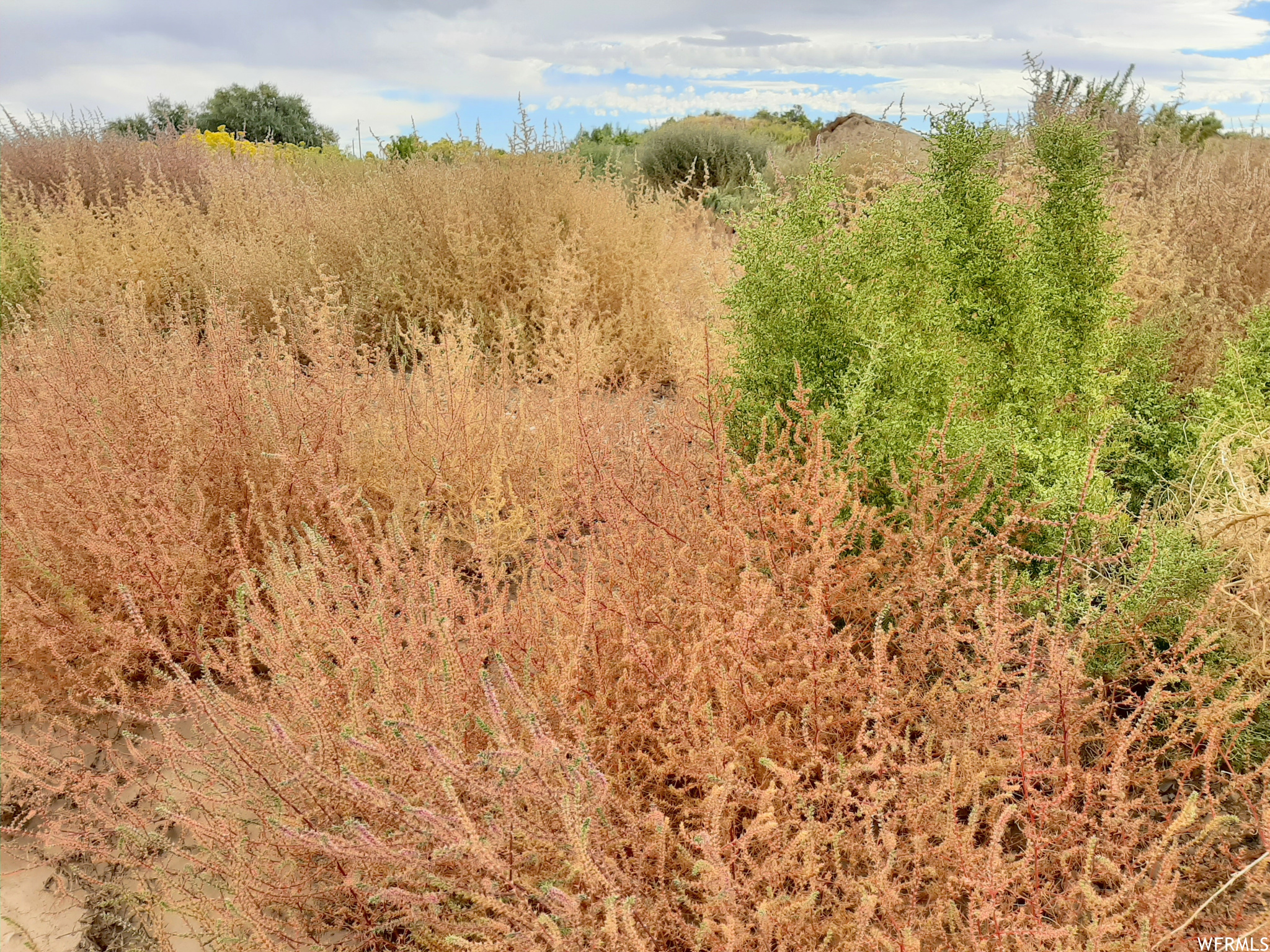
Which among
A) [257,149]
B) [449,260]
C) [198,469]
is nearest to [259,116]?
[257,149]

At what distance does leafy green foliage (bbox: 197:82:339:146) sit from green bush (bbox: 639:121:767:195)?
11230mm

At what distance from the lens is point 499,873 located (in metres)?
1.28

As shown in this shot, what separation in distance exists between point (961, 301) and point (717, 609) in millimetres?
Result: 1418

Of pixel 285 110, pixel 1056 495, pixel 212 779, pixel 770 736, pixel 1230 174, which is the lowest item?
pixel 212 779

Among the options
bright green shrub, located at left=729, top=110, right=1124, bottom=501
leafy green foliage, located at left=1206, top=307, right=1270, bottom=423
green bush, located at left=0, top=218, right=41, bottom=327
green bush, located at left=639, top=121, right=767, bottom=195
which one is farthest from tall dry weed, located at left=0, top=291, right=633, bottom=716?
green bush, located at left=639, top=121, right=767, bottom=195

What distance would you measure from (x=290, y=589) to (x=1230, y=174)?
6.76 metres

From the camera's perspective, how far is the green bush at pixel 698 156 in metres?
10.5

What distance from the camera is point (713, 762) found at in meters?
1.57

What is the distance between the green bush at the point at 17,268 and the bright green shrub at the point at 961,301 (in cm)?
514

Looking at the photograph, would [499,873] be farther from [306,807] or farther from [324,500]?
[324,500]

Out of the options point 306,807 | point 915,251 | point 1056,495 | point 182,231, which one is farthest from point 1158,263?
point 182,231

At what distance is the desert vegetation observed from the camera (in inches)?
55.9

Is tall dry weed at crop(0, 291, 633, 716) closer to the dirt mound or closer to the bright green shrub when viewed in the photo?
the bright green shrub

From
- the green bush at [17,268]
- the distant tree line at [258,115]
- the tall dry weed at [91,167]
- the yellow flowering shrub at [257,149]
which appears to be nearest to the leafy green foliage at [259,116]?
the distant tree line at [258,115]
